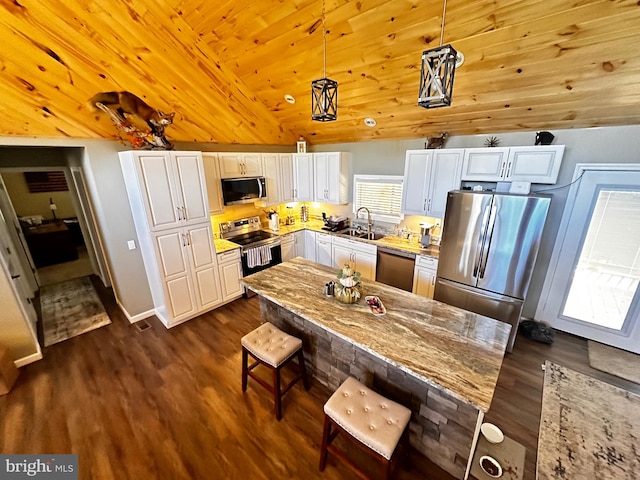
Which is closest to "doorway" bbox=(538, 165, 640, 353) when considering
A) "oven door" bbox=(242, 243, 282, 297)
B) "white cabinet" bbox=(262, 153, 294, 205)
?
"oven door" bbox=(242, 243, 282, 297)

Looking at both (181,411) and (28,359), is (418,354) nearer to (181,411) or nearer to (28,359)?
(181,411)

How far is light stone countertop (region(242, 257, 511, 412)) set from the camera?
1445 millimetres

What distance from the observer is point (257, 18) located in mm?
2326

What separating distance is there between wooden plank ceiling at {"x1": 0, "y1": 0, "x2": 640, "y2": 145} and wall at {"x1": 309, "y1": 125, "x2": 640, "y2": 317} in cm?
15

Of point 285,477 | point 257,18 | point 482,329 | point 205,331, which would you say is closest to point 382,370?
point 482,329

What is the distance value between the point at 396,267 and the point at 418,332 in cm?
212

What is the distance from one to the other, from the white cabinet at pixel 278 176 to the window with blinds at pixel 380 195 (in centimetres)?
127

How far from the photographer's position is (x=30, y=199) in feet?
21.6

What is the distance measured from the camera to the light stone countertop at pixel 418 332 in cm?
145

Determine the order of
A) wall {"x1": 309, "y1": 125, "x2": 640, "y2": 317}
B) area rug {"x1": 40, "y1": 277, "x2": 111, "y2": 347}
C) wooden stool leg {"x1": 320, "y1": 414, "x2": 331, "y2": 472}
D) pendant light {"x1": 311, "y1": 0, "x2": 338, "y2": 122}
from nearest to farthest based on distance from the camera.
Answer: wooden stool leg {"x1": 320, "y1": 414, "x2": 331, "y2": 472}, pendant light {"x1": 311, "y1": 0, "x2": 338, "y2": 122}, wall {"x1": 309, "y1": 125, "x2": 640, "y2": 317}, area rug {"x1": 40, "y1": 277, "x2": 111, "y2": 347}

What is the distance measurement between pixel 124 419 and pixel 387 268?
11.6 feet

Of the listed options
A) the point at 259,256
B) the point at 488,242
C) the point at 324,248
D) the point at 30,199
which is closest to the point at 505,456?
the point at 488,242

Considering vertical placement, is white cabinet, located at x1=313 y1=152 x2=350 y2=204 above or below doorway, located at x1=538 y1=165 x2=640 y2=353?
above

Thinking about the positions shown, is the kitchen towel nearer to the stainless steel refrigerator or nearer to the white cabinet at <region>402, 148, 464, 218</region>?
the white cabinet at <region>402, 148, 464, 218</region>
